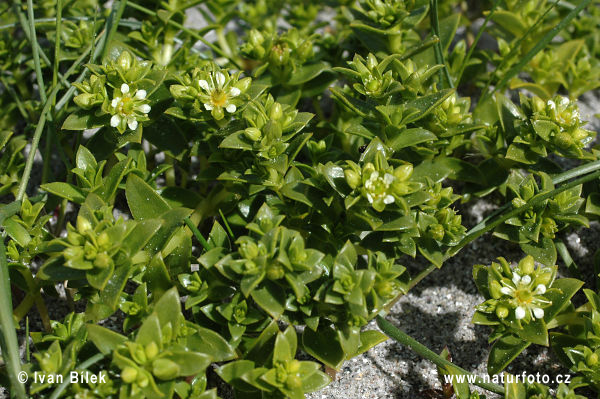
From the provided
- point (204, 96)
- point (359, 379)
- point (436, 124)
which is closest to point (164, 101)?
point (204, 96)

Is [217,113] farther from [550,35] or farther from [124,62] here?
[550,35]

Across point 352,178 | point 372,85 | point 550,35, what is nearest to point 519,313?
point 352,178

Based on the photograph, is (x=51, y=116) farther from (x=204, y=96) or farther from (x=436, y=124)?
(x=436, y=124)

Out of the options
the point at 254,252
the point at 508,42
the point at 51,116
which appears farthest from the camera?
the point at 508,42

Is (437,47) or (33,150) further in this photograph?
(437,47)

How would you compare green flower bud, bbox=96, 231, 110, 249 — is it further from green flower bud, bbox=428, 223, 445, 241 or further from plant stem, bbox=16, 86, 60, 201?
green flower bud, bbox=428, 223, 445, 241

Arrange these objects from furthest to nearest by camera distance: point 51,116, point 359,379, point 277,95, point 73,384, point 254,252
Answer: point 277,95 → point 51,116 → point 359,379 → point 254,252 → point 73,384
